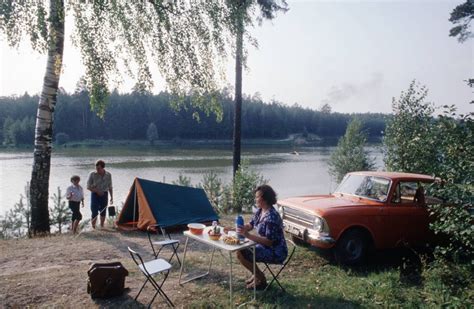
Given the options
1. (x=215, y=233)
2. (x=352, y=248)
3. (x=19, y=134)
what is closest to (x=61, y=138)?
(x=19, y=134)

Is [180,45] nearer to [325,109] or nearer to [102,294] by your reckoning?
[102,294]

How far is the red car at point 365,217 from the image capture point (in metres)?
6.08

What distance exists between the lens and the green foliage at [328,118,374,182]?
25.4 metres

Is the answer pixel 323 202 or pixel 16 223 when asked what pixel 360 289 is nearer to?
pixel 323 202

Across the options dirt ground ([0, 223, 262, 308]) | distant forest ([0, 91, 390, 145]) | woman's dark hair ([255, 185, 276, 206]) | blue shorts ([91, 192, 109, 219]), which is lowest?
dirt ground ([0, 223, 262, 308])

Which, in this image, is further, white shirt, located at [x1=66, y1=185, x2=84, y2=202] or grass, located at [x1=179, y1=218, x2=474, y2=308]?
white shirt, located at [x1=66, y1=185, x2=84, y2=202]

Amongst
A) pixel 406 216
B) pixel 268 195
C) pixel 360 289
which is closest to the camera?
pixel 268 195

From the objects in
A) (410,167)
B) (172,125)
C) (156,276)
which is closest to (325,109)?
(172,125)

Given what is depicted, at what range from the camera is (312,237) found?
6.08 m

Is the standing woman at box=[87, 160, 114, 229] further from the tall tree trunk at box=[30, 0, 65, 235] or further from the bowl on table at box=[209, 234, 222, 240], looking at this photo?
the bowl on table at box=[209, 234, 222, 240]

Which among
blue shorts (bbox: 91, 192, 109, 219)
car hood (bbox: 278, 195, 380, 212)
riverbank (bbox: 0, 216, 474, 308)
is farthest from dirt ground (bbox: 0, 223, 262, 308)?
car hood (bbox: 278, 195, 380, 212)

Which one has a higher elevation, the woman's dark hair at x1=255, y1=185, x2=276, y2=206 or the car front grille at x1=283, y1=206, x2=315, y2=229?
the woman's dark hair at x1=255, y1=185, x2=276, y2=206

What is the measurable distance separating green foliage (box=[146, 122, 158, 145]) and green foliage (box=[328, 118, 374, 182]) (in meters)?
44.2

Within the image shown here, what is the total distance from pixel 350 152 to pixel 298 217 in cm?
2041
